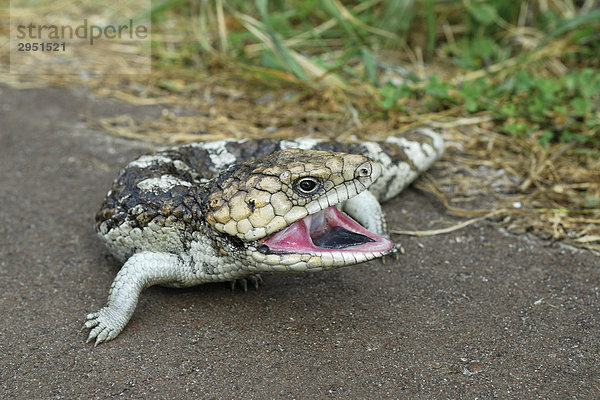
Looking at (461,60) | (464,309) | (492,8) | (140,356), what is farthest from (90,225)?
(492,8)

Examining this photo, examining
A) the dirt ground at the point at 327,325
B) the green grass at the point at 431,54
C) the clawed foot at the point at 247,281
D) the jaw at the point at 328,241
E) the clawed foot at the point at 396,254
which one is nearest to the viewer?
the dirt ground at the point at 327,325

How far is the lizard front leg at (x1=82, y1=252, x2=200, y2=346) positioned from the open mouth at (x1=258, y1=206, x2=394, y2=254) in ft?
1.79

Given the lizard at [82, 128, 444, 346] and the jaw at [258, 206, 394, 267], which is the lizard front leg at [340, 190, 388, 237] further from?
the jaw at [258, 206, 394, 267]

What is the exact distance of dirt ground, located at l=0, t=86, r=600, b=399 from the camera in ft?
8.72

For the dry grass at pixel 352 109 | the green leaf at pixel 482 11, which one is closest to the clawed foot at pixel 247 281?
the dry grass at pixel 352 109

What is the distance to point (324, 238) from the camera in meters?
2.99

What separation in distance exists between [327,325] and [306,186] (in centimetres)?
71

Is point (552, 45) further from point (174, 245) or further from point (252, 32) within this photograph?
point (174, 245)

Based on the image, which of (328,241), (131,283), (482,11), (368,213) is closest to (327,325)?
(328,241)

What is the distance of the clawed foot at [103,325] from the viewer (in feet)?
9.45

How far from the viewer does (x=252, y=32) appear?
544cm

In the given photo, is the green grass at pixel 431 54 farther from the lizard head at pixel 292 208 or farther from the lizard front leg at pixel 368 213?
the lizard head at pixel 292 208

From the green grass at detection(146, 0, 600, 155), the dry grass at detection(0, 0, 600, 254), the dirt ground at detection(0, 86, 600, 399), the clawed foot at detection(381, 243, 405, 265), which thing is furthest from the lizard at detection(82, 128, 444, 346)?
the green grass at detection(146, 0, 600, 155)

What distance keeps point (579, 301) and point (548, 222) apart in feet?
2.49
